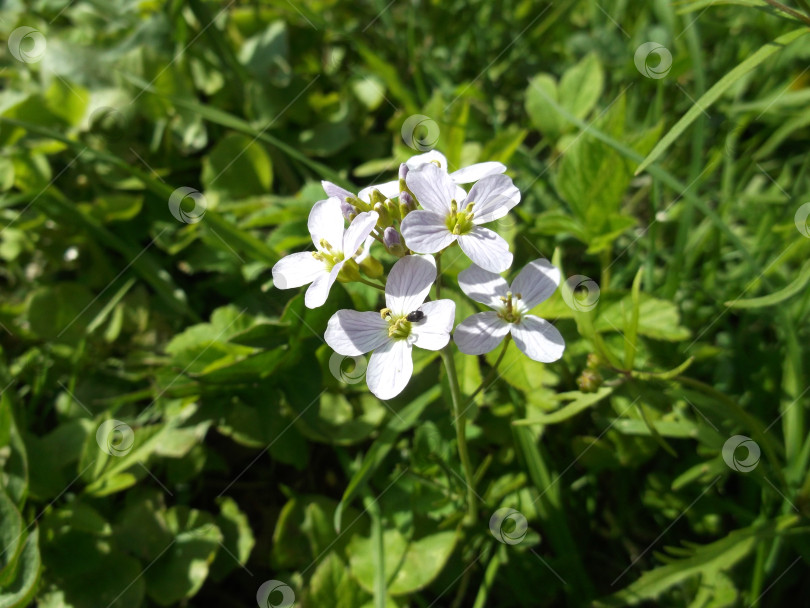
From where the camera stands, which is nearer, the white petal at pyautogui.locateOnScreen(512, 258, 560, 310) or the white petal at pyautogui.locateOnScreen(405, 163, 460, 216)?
the white petal at pyautogui.locateOnScreen(405, 163, 460, 216)

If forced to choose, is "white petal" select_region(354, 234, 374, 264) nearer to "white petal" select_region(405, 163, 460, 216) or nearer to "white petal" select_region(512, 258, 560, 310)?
"white petal" select_region(405, 163, 460, 216)

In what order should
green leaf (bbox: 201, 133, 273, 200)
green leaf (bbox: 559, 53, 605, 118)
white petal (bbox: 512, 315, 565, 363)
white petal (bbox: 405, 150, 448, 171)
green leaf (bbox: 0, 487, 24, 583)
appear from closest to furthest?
1. white petal (bbox: 512, 315, 565, 363)
2. white petal (bbox: 405, 150, 448, 171)
3. green leaf (bbox: 0, 487, 24, 583)
4. green leaf (bbox: 559, 53, 605, 118)
5. green leaf (bbox: 201, 133, 273, 200)

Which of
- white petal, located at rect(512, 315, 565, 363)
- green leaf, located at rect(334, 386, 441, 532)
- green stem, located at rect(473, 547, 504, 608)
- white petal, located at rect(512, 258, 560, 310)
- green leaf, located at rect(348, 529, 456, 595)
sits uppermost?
white petal, located at rect(512, 258, 560, 310)

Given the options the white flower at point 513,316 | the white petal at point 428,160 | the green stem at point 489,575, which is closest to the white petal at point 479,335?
the white flower at point 513,316

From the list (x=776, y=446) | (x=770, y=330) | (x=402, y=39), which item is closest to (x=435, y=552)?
(x=776, y=446)

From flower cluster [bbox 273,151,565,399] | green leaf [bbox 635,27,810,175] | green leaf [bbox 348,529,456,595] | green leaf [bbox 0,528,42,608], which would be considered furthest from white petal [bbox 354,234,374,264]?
green leaf [bbox 0,528,42,608]

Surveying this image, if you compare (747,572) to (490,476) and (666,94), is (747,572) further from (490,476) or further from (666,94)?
(666,94)
